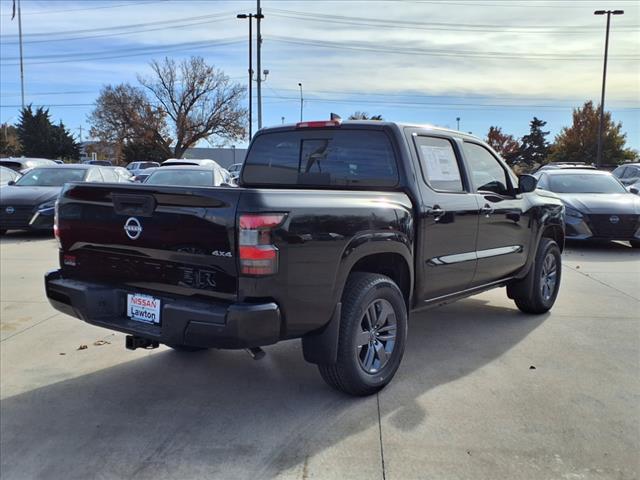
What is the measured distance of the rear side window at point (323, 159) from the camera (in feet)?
14.5

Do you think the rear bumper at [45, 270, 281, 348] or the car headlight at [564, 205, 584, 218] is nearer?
the rear bumper at [45, 270, 281, 348]

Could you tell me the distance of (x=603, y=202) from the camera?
1080cm

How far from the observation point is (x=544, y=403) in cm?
390

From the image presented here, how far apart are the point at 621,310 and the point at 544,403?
3.16 m

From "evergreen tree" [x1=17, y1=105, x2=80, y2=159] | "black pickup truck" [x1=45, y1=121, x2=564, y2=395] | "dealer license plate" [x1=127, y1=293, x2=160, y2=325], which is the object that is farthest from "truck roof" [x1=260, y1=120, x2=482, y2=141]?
"evergreen tree" [x1=17, y1=105, x2=80, y2=159]

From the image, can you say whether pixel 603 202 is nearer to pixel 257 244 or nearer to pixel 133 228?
pixel 257 244

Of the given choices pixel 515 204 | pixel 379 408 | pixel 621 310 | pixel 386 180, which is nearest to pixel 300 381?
pixel 379 408

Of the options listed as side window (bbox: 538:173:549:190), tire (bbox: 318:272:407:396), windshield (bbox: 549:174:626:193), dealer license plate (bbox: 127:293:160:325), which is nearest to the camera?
dealer license plate (bbox: 127:293:160:325)

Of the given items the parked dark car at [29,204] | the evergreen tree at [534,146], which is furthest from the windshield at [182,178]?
the evergreen tree at [534,146]

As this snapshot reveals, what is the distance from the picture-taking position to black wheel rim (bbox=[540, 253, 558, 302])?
6.16 metres

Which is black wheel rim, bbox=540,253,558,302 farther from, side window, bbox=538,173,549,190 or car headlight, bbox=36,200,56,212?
car headlight, bbox=36,200,56,212

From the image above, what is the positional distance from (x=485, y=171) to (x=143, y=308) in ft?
11.1

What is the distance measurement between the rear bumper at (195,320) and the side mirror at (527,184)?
11.2 ft

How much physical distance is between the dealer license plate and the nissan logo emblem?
0.37 meters
